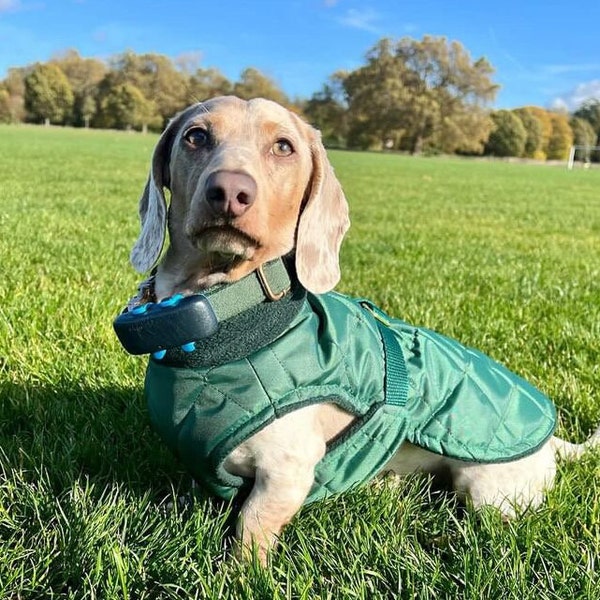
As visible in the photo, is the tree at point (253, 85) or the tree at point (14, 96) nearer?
the tree at point (253, 85)

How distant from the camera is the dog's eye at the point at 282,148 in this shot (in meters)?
2.65

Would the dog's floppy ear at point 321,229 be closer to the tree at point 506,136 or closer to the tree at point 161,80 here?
the tree at point 161,80

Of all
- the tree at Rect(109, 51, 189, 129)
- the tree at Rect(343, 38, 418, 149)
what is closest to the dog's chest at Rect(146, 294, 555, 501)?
the tree at Rect(109, 51, 189, 129)

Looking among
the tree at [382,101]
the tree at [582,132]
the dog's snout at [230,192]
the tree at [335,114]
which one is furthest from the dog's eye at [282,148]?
the tree at [582,132]

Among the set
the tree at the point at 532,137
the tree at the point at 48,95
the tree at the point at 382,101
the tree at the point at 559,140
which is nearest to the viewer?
the tree at the point at 382,101

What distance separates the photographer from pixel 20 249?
6.83m

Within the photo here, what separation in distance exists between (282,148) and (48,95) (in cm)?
10524

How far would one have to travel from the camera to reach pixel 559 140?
110m

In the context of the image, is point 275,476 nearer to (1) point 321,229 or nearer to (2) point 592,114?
(1) point 321,229

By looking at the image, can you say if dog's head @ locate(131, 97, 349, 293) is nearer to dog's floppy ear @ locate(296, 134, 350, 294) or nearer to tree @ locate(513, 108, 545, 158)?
dog's floppy ear @ locate(296, 134, 350, 294)

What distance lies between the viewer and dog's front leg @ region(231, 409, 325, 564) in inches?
93.1

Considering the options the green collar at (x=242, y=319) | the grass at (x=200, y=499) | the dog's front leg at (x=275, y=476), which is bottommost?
the grass at (x=200, y=499)

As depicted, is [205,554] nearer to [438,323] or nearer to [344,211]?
[344,211]

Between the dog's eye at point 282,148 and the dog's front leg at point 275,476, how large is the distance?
0.99 metres
